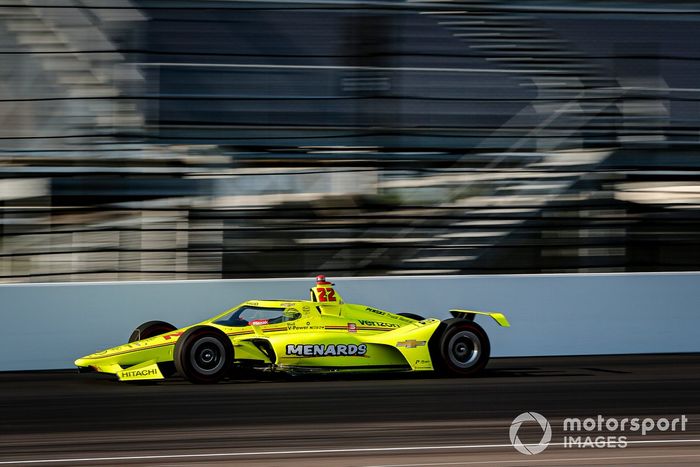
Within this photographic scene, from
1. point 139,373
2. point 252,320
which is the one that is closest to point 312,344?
point 252,320

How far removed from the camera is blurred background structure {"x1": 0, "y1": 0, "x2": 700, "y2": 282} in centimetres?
1229

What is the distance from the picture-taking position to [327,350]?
29.4 feet

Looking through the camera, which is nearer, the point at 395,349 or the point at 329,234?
the point at 395,349

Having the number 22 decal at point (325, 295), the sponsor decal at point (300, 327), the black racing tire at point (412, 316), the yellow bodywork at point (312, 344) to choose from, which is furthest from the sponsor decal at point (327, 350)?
the black racing tire at point (412, 316)

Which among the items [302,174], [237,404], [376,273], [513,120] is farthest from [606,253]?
[237,404]

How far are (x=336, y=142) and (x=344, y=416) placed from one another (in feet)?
23.2

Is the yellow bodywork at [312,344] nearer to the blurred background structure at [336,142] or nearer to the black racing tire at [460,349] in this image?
the black racing tire at [460,349]

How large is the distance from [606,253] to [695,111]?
4004 mm

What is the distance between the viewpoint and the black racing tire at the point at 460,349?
9.17 metres

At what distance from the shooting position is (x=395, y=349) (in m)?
9.06

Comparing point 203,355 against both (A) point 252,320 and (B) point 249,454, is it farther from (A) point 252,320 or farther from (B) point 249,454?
(B) point 249,454

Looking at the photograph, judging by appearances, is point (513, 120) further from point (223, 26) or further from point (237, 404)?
point (237, 404)

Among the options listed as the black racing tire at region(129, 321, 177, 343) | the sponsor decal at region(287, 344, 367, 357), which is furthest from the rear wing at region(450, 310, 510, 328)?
the black racing tire at region(129, 321, 177, 343)
